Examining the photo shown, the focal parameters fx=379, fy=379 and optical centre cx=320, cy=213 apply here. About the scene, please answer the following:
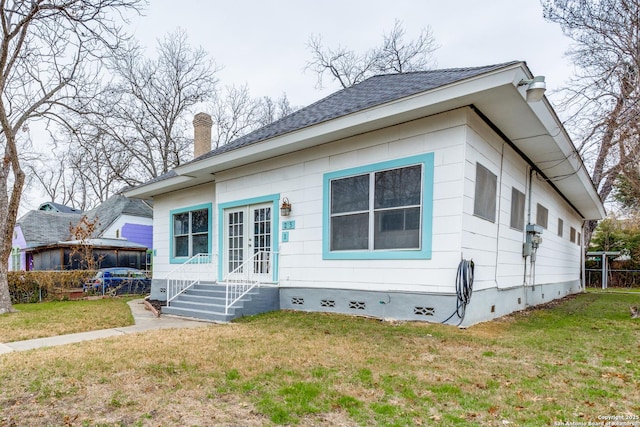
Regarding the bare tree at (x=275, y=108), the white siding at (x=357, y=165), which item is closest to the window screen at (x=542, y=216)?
the white siding at (x=357, y=165)

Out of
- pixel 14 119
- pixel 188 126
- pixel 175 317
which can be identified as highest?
pixel 188 126

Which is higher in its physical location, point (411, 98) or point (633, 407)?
point (411, 98)

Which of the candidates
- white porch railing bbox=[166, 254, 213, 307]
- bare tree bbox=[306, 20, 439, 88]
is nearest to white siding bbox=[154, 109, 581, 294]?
white porch railing bbox=[166, 254, 213, 307]

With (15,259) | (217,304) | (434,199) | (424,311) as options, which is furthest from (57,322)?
(15,259)

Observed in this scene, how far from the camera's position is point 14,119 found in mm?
10727

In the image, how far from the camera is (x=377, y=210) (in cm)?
646

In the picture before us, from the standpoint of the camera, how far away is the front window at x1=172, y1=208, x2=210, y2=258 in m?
10.1

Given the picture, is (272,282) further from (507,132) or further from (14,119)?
(14,119)

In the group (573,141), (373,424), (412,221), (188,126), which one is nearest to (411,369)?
(373,424)

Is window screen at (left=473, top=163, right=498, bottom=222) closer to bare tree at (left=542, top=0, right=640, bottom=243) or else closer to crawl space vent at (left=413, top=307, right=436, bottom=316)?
crawl space vent at (left=413, top=307, right=436, bottom=316)

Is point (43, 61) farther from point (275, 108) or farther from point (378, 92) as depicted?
point (275, 108)

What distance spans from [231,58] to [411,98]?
56.6 ft

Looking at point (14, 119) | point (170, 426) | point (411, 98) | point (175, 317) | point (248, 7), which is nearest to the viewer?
point (170, 426)

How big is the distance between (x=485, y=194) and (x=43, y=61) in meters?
11.5
